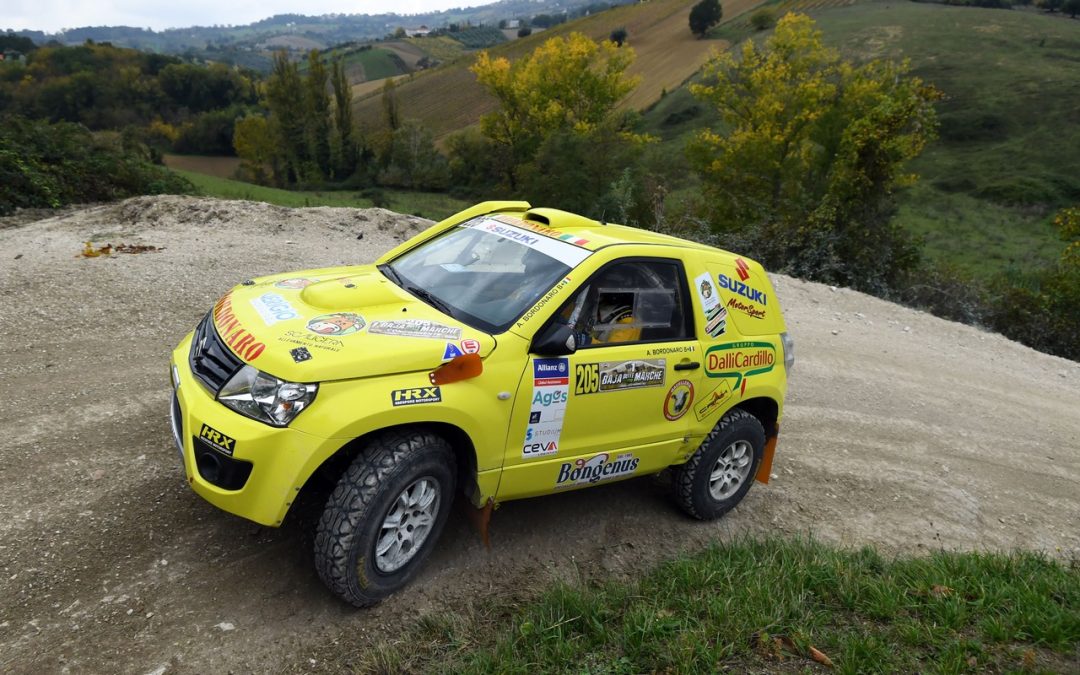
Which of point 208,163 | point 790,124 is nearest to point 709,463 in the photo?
point 790,124

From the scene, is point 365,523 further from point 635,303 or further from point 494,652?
point 635,303

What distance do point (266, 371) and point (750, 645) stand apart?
9.16 ft

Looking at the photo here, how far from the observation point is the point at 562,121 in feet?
154

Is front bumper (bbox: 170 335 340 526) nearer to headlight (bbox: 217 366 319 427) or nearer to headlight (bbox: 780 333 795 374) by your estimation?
headlight (bbox: 217 366 319 427)

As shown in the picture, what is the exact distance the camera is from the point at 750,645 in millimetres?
3436

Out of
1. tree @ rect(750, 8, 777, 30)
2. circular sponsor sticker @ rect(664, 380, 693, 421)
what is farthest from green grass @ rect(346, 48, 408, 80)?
circular sponsor sticker @ rect(664, 380, 693, 421)

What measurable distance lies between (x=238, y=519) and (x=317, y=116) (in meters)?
61.3

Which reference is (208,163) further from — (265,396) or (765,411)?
(265,396)

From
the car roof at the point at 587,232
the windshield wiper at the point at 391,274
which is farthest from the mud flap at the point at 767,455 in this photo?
the windshield wiper at the point at 391,274

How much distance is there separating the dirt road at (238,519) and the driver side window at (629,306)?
1509 millimetres

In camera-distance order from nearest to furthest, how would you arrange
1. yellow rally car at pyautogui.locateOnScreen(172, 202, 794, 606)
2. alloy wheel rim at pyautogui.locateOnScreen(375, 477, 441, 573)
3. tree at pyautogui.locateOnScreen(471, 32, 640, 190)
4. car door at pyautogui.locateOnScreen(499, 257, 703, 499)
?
yellow rally car at pyautogui.locateOnScreen(172, 202, 794, 606)
alloy wheel rim at pyautogui.locateOnScreen(375, 477, 441, 573)
car door at pyautogui.locateOnScreen(499, 257, 703, 499)
tree at pyautogui.locateOnScreen(471, 32, 640, 190)

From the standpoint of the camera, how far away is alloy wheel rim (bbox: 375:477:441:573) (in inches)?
144

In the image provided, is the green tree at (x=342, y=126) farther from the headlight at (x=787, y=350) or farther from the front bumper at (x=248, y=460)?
the front bumper at (x=248, y=460)

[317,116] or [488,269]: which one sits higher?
[488,269]
